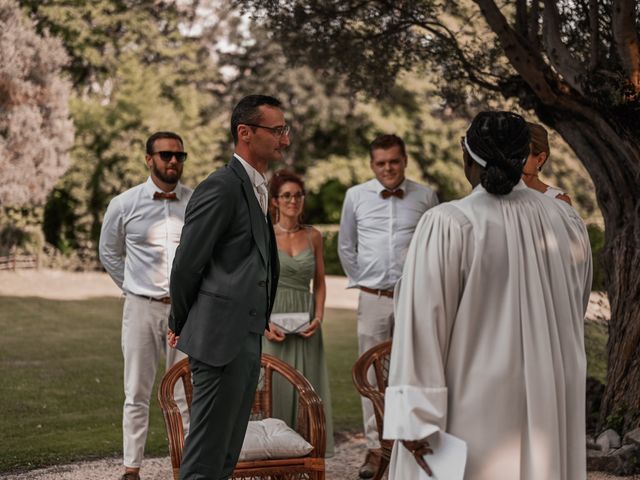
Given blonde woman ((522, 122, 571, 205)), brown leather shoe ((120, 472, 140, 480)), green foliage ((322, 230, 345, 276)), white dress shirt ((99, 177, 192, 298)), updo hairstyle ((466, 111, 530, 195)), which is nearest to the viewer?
updo hairstyle ((466, 111, 530, 195))

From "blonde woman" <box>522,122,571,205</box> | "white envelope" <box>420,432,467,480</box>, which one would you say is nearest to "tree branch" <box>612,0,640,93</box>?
"blonde woman" <box>522,122,571,205</box>

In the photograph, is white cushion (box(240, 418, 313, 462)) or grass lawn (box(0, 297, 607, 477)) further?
grass lawn (box(0, 297, 607, 477))

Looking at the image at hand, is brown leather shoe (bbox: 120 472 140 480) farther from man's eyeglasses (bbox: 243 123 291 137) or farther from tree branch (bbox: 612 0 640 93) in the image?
tree branch (bbox: 612 0 640 93)

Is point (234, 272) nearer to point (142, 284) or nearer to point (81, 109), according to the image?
point (142, 284)

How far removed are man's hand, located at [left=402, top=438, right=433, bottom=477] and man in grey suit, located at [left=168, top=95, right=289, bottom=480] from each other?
131cm

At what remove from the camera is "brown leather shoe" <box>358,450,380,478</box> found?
6.75m

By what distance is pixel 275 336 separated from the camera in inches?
262

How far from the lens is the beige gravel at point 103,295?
6.84 metres

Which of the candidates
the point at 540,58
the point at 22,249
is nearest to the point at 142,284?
the point at 540,58

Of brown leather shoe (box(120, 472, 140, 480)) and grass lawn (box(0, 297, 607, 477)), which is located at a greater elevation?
brown leather shoe (box(120, 472, 140, 480))

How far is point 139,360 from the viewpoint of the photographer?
6.28m

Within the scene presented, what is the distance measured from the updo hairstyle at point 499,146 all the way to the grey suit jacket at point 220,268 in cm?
135

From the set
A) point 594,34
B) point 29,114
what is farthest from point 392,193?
point 29,114

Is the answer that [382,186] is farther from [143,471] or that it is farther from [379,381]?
[143,471]
